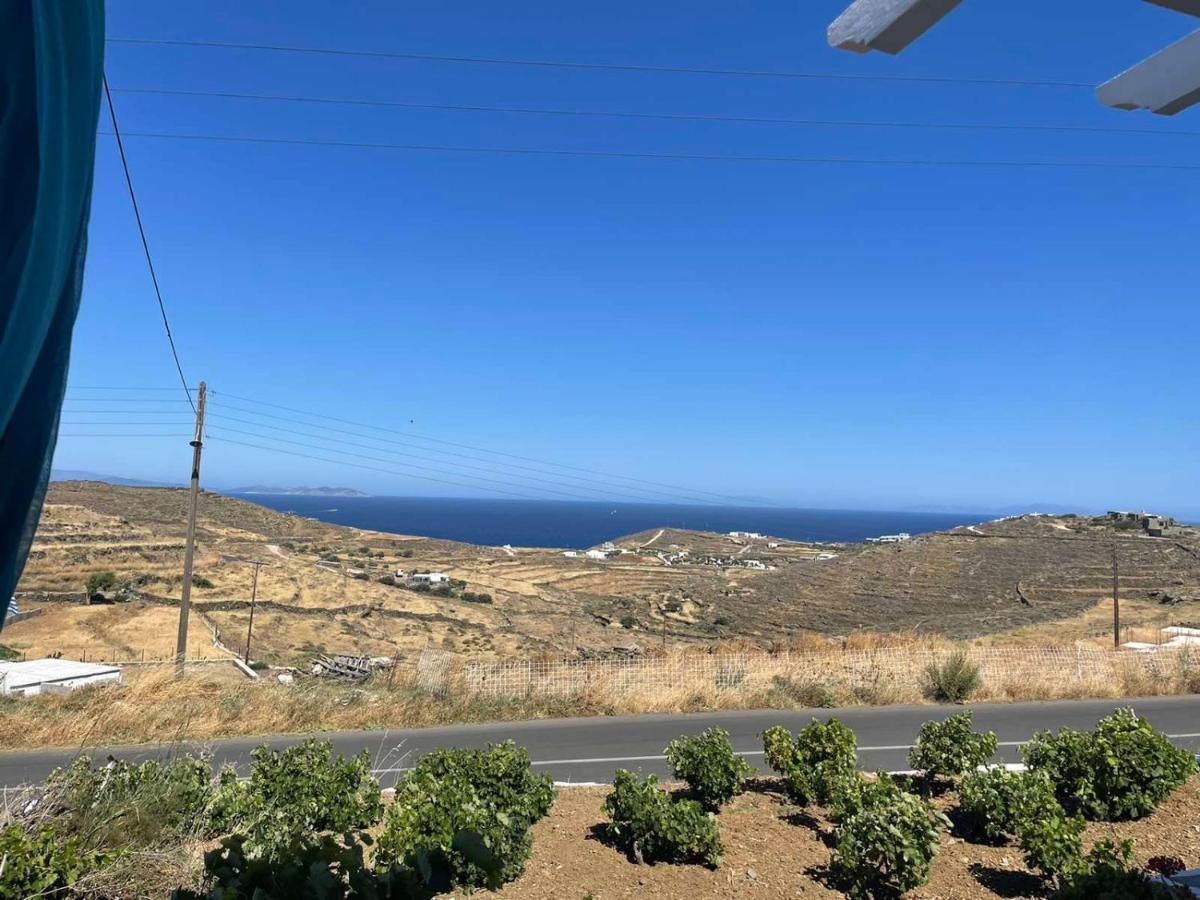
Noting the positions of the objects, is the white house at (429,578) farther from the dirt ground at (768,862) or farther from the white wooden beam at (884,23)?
the white wooden beam at (884,23)

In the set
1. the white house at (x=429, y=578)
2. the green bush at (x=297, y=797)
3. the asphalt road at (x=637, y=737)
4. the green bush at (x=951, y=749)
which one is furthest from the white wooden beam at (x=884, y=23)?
the white house at (x=429, y=578)

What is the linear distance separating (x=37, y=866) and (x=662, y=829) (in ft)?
12.7

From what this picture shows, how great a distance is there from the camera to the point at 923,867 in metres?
5.00

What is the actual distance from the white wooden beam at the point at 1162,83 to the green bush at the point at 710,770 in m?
6.03

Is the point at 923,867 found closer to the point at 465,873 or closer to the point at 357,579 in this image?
the point at 465,873

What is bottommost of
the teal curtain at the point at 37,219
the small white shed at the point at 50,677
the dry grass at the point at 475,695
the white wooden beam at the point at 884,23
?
the small white shed at the point at 50,677

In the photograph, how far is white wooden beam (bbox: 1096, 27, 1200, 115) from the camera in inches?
102

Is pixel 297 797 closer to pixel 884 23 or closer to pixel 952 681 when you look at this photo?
pixel 884 23

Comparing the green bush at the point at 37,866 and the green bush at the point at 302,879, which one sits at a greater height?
the green bush at the point at 302,879

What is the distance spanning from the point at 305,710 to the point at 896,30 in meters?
14.2

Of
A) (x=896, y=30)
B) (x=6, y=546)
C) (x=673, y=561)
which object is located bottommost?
(x=673, y=561)

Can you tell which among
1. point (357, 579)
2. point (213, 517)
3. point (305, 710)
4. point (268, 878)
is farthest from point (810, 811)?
point (213, 517)

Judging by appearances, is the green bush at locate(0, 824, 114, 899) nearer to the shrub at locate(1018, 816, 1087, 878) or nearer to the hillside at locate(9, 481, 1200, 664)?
the shrub at locate(1018, 816, 1087, 878)

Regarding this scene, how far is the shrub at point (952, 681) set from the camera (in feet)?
51.7
